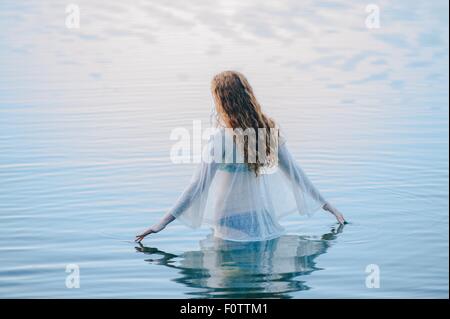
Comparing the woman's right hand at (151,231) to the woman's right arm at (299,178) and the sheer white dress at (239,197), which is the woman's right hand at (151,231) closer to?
the sheer white dress at (239,197)

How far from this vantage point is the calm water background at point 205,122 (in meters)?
5.78

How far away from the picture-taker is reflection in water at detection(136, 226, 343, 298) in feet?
17.6

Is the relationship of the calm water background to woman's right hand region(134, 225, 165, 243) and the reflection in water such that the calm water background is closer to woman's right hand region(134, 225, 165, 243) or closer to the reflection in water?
the reflection in water

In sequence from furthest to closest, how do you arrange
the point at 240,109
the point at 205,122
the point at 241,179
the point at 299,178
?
the point at 205,122, the point at 299,178, the point at 241,179, the point at 240,109

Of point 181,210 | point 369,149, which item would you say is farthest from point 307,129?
point 181,210

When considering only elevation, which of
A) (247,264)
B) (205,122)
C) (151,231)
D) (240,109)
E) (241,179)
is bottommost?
(247,264)

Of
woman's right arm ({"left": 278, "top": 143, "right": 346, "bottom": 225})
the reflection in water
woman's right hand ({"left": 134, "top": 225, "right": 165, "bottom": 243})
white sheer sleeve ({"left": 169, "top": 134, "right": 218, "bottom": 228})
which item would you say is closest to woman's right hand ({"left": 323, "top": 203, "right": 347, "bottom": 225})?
woman's right arm ({"left": 278, "top": 143, "right": 346, "bottom": 225})

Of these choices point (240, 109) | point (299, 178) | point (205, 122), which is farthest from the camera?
point (205, 122)

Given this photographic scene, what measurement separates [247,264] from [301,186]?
0.79 m

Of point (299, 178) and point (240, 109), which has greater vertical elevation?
point (240, 109)

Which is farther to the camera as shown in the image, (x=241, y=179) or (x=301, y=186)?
(x=301, y=186)

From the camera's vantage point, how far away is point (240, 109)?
591 centimetres

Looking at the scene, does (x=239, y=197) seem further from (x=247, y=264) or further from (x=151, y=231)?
(x=151, y=231)

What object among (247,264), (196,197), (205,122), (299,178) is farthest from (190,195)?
(205,122)
